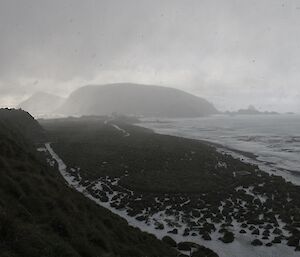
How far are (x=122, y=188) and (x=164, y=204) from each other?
22.9 feet

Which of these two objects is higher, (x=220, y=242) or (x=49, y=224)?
(x=49, y=224)

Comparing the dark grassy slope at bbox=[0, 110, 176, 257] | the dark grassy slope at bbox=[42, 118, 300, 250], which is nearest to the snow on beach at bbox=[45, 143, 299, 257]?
the dark grassy slope at bbox=[42, 118, 300, 250]

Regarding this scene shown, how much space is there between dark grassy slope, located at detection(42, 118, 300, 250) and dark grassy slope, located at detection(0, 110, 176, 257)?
7438mm

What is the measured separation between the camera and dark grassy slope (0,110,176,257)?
1312 centimetres

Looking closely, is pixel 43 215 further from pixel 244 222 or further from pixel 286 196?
pixel 286 196

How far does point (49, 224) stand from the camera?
15.8 metres

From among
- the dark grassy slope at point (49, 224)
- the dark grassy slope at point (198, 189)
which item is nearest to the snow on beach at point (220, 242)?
the dark grassy slope at point (198, 189)

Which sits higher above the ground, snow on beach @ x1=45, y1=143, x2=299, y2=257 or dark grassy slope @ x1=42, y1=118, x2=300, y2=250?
dark grassy slope @ x1=42, y1=118, x2=300, y2=250

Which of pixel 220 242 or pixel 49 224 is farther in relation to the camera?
pixel 220 242

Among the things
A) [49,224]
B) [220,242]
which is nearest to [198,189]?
[220,242]

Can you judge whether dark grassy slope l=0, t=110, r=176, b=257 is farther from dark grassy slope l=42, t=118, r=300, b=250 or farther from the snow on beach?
dark grassy slope l=42, t=118, r=300, b=250

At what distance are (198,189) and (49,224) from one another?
78.6 feet

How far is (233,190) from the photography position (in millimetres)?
37781

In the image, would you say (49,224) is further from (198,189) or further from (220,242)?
(198,189)
